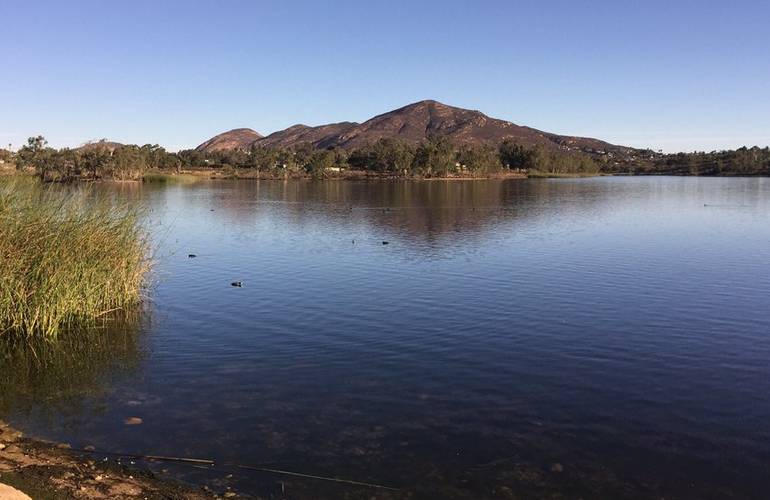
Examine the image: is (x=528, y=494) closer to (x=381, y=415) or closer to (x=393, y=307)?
(x=381, y=415)

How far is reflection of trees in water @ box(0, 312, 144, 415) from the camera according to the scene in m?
13.1

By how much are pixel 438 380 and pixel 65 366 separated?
9.14m

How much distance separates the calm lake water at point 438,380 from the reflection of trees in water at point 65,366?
79 millimetres

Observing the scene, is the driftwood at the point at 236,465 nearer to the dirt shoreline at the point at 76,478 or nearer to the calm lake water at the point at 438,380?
the calm lake water at the point at 438,380

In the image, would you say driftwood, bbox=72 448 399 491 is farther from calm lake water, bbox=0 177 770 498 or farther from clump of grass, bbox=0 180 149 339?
clump of grass, bbox=0 180 149 339

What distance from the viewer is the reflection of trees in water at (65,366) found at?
13.1 meters

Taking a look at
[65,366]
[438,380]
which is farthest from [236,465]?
[65,366]

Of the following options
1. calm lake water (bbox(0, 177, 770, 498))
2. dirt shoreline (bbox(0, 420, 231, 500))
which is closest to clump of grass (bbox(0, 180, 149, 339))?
calm lake water (bbox(0, 177, 770, 498))

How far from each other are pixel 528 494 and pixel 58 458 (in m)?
7.43

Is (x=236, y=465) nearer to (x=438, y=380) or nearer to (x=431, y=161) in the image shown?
(x=438, y=380)

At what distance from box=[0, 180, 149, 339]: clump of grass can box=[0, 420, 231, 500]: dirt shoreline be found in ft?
22.4

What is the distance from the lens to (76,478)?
9.01 m

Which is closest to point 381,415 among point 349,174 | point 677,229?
point 677,229

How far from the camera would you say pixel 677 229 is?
4825cm
